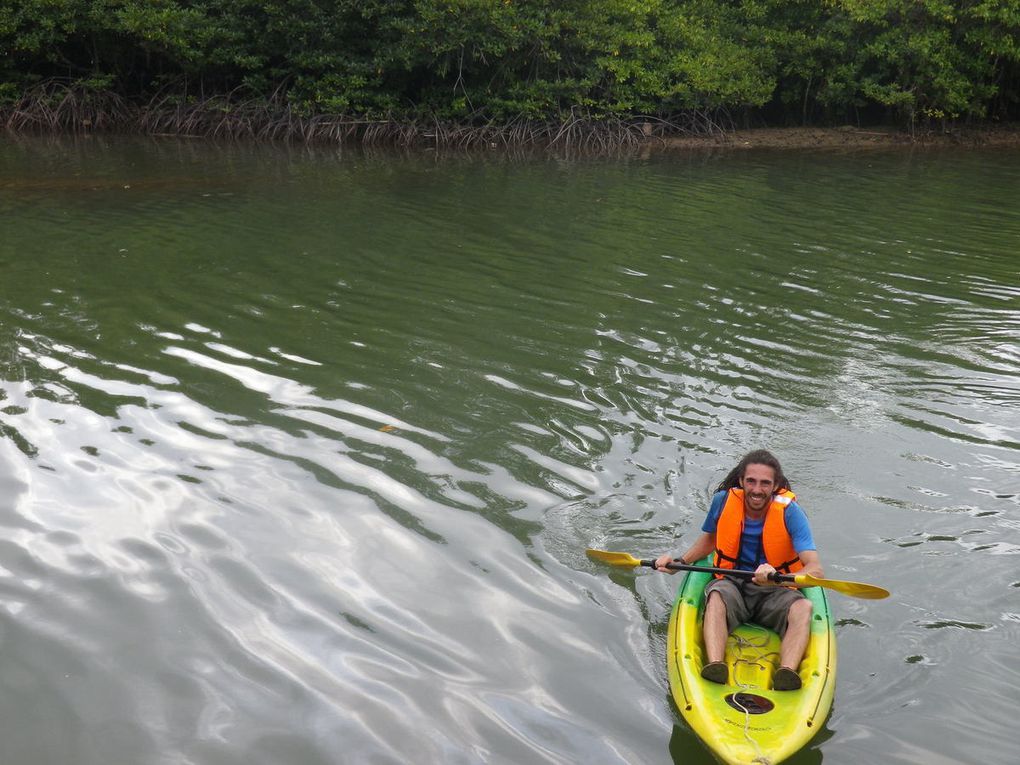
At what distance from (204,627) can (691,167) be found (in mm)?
16373

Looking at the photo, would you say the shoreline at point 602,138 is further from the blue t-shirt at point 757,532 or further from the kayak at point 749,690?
the kayak at point 749,690

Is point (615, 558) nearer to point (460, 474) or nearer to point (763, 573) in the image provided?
point (763, 573)

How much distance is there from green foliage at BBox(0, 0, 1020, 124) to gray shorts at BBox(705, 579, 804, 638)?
17.5 meters

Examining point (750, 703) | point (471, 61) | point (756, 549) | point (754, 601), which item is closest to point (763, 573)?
point (754, 601)

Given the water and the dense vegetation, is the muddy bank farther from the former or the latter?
the water

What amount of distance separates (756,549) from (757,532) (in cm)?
9

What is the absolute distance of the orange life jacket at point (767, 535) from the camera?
502 centimetres

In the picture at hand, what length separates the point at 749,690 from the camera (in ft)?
13.8

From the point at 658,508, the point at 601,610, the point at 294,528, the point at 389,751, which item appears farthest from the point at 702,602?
the point at 294,528

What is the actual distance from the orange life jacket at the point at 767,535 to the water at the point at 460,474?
369mm

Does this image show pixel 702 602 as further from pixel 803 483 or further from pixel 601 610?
pixel 803 483

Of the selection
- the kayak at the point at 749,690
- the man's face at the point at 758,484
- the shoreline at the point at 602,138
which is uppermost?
the shoreline at the point at 602,138

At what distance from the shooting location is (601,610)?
5.06 m

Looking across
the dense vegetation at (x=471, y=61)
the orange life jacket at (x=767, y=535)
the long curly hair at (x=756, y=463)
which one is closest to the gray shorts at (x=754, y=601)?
the orange life jacket at (x=767, y=535)
